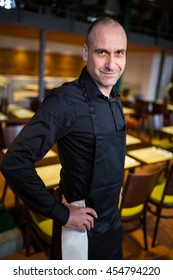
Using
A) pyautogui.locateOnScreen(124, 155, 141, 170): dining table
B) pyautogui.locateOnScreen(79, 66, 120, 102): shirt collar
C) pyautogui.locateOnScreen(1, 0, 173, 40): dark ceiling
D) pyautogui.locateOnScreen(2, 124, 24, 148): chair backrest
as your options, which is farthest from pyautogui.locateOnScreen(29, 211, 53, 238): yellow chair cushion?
pyautogui.locateOnScreen(1, 0, 173, 40): dark ceiling

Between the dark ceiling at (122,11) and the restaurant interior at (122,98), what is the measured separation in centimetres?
3

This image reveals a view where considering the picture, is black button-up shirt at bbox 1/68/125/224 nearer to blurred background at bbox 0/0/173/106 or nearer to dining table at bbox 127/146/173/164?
dining table at bbox 127/146/173/164

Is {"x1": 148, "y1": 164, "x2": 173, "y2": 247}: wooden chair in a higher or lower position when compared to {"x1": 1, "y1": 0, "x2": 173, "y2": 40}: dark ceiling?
lower

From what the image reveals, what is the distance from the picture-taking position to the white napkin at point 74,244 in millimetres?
1144

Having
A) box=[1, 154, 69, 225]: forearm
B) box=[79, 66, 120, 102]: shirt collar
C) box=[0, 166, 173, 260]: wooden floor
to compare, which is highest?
box=[79, 66, 120, 102]: shirt collar

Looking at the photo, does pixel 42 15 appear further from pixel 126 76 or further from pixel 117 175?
pixel 126 76

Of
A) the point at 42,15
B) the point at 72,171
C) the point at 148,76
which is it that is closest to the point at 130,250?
the point at 72,171

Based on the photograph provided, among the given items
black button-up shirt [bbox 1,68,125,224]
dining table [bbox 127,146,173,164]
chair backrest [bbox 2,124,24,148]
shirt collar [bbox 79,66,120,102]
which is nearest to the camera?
black button-up shirt [bbox 1,68,125,224]

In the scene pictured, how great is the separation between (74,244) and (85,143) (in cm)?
49

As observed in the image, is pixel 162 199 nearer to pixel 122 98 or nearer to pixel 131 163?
pixel 131 163

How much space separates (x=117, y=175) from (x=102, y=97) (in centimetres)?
38

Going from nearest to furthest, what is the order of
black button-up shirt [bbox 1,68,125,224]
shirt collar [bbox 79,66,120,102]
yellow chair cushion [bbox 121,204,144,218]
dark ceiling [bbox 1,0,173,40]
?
1. black button-up shirt [bbox 1,68,125,224]
2. shirt collar [bbox 79,66,120,102]
3. yellow chair cushion [bbox 121,204,144,218]
4. dark ceiling [bbox 1,0,173,40]

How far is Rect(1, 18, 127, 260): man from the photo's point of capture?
0.95 m

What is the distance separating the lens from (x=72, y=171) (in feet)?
3.60
